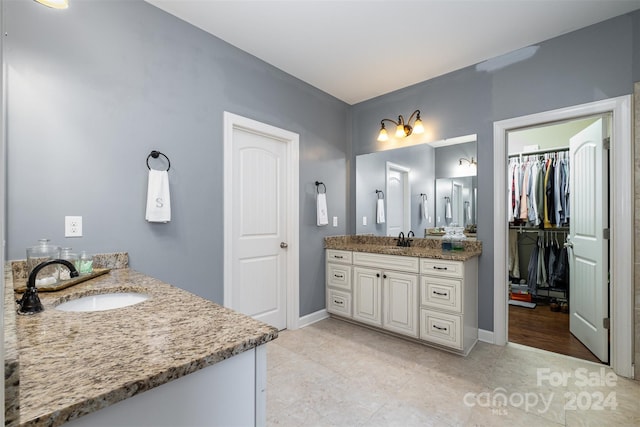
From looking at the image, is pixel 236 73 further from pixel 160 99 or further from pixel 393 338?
pixel 393 338

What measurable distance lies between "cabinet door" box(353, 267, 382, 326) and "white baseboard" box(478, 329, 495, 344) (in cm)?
91

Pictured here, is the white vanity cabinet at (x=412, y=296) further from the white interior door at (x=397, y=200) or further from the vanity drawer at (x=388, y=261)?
the white interior door at (x=397, y=200)

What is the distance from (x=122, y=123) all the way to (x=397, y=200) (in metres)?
2.71

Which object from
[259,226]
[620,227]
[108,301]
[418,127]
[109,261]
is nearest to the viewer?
[108,301]

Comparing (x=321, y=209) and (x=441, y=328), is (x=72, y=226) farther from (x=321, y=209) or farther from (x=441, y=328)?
(x=441, y=328)

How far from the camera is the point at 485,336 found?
9.07 feet

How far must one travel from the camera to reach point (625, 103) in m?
2.16

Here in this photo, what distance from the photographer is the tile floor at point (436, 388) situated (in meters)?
1.75

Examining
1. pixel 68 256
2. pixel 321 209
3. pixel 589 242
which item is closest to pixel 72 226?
pixel 68 256

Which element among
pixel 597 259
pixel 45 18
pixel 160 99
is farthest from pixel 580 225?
pixel 45 18

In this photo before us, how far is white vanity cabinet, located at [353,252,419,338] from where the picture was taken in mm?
2740

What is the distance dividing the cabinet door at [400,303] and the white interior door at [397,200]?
764 millimetres

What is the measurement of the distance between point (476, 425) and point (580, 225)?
6.83ft

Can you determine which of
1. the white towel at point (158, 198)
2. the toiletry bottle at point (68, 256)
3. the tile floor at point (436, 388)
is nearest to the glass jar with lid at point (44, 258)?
the toiletry bottle at point (68, 256)
